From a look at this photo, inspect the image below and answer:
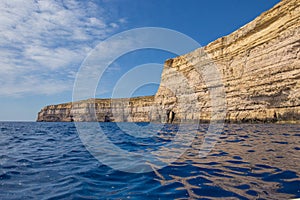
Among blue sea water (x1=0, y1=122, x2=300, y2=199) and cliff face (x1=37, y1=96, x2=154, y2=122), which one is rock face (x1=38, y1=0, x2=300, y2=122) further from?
blue sea water (x1=0, y1=122, x2=300, y2=199)

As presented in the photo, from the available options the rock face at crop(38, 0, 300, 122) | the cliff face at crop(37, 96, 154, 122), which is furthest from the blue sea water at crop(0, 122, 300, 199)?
the cliff face at crop(37, 96, 154, 122)

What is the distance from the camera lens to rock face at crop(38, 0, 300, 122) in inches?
869

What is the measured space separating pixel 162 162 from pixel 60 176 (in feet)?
8.20

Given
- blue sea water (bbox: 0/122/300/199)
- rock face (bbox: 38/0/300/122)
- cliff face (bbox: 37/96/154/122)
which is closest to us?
blue sea water (bbox: 0/122/300/199)

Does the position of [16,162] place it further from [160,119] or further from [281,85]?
[160,119]

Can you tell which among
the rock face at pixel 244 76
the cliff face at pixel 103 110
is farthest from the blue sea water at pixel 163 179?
the cliff face at pixel 103 110

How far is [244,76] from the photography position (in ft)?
91.5

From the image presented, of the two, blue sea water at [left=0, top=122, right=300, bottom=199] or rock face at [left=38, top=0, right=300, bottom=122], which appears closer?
blue sea water at [left=0, top=122, right=300, bottom=199]

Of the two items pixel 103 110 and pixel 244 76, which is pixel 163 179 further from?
pixel 103 110

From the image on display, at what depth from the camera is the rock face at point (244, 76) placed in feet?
72.4

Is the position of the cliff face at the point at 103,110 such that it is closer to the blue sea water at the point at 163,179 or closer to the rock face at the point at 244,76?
the rock face at the point at 244,76

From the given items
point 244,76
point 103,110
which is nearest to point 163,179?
point 244,76

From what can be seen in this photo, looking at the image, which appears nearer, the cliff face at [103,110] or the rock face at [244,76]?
the rock face at [244,76]

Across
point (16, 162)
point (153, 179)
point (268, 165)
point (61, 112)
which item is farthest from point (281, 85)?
point (61, 112)
